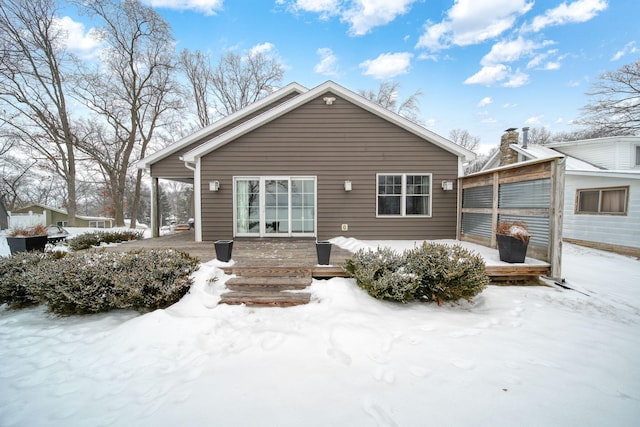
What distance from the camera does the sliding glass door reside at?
709 cm

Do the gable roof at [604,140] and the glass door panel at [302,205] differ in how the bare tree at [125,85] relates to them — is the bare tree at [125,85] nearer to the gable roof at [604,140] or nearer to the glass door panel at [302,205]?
the glass door panel at [302,205]

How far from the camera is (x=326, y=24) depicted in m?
12.5

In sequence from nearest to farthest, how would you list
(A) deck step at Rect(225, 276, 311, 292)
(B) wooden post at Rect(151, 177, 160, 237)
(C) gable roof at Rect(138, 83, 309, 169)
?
(A) deck step at Rect(225, 276, 311, 292) → (C) gable roof at Rect(138, 83, 309, 169) → (B) wooden post at Rect(151, 177, 160, 237)

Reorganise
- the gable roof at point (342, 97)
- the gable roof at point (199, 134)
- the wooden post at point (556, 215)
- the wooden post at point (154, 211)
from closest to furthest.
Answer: the wooden post at point (556, 215) < the gable roof at point (342, 97) < the gable roof at point (199, 134) < the wooden post at point (154, 211)

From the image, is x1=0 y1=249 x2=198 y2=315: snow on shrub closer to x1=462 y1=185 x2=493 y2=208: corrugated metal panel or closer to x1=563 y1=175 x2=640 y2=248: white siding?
x1=462 y1=185 x2=493 y2=208: corrugated metal panel

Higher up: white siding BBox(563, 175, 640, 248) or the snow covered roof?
the snow covered roof

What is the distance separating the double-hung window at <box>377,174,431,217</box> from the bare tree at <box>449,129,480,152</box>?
2344 cm

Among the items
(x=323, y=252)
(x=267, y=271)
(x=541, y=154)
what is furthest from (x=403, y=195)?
(x=541, y=154)

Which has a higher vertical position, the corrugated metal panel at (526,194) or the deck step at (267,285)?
the corrugated metal panel at (526,194)

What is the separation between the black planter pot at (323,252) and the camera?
4344 millimetres

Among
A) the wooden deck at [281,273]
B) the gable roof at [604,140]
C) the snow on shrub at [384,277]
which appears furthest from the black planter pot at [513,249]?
the gable roof at [604,140]

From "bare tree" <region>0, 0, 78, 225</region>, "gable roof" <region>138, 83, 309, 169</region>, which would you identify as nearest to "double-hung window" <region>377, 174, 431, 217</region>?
"gable roof" <region>138, 83, 309, 169</region>

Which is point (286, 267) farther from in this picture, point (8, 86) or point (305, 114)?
point (8, 86)

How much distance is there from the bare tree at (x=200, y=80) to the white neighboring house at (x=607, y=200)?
19.2m
